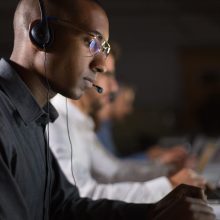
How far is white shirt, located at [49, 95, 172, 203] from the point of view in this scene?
1.36 m

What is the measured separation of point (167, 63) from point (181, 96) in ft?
1.52

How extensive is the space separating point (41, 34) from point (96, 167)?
1.10 m

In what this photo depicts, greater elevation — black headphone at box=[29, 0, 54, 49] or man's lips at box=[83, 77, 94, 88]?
black headphone at box=[29, 0, 54, 49]

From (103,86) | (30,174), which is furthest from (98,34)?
(103,86)

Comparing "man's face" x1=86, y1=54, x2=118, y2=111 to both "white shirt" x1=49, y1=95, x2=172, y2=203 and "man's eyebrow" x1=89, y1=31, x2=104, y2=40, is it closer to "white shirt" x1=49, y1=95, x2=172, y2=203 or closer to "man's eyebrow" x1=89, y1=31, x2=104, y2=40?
"white shirt" x1=49, y1=95, x2=172, y2=203

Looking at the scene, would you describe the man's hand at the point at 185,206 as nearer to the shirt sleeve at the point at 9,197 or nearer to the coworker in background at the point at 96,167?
the shirt sleeve at the point at 9,197

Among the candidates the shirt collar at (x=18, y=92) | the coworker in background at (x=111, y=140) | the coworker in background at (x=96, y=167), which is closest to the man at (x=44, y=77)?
the shirt collar at (x=18, y=92)

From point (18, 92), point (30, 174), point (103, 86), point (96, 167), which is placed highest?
point (18, 92)

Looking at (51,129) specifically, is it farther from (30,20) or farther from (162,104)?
(162,104)

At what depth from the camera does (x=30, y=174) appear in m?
0.94

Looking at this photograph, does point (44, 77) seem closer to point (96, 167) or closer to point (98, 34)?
point (98, 34)

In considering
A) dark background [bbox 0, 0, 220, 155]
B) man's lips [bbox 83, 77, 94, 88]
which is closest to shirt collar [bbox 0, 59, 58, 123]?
man's lips [bbox 83, 77, 94, 88]

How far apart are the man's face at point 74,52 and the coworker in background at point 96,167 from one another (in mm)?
225

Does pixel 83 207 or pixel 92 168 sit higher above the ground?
pixel 83 207
